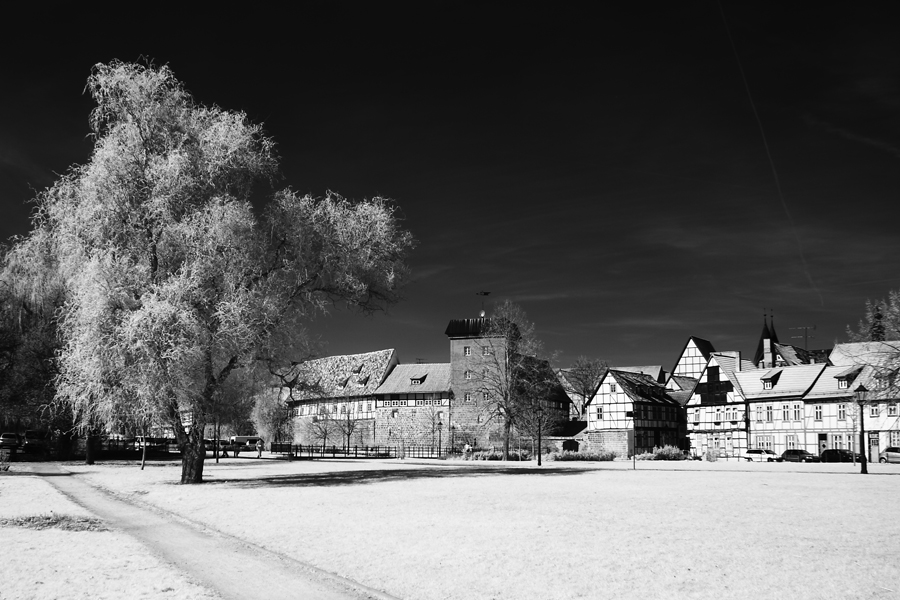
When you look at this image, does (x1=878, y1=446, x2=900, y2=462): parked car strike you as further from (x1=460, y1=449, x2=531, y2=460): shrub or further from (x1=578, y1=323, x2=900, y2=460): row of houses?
(x1=460, y1=449, x2=531, y2=460): shrub

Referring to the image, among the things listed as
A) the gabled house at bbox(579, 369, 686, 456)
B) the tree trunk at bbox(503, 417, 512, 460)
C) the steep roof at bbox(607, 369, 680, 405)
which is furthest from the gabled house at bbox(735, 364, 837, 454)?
the tree trunk at bbox(503, 417, 512, 460)

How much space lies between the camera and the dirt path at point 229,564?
33.8ft

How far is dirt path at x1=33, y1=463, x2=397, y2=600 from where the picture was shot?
33.8 ft

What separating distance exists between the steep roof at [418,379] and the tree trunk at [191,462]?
68.1 meters

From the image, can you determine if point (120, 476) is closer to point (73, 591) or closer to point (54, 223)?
point (54, 223)

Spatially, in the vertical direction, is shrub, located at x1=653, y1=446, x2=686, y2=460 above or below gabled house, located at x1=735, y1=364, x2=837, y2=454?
below

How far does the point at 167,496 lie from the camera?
23.9 metres

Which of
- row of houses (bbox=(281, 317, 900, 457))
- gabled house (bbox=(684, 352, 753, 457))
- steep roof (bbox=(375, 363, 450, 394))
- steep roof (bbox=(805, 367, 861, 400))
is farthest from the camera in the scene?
steep roof (bbox=(375, 363, 450, 394))

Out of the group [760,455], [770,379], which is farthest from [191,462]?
[770,379]

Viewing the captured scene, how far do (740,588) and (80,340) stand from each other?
22.3m

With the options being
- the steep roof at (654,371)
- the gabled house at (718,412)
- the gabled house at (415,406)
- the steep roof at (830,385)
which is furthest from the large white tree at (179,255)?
the steep roof at (654,371)

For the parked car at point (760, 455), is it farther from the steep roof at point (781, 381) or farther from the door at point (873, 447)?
the steep roof at point (781, 381)

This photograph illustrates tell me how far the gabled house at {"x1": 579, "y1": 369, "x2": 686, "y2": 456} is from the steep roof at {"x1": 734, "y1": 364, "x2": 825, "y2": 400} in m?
8.92

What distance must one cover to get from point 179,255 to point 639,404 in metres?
60.7
